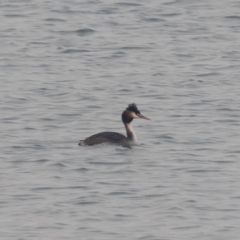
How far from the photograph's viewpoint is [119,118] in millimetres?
21969

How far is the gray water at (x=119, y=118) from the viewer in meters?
15.1

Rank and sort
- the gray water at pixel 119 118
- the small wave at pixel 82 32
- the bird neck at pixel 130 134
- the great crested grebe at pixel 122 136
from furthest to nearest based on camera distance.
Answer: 1. the small wave at pixel 82 32
2. the bird neck at pixel 130 134
3. the great crested grebe at pixel 122 136
4. the gray water at pixel 119 118

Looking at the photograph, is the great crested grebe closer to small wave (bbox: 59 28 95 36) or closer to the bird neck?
the bird neck

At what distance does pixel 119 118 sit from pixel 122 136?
2.44 meters

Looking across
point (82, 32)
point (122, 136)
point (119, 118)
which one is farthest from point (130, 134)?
point (82, 32)

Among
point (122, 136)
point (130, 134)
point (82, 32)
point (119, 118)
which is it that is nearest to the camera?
point (122, 136)

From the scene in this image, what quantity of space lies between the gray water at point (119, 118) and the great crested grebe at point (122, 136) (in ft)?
0.42

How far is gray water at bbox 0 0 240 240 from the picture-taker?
15.1m

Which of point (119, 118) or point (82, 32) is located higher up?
point (119, 118)

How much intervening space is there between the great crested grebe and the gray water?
0.13m

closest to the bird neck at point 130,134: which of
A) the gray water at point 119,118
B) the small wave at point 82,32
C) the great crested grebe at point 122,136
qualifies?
the great crested grebe at point 122,136

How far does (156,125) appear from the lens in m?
21.3

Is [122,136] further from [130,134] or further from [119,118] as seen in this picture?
[119,118]

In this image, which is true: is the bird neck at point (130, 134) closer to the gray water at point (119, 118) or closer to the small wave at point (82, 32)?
the gray water at point (119, 118)
